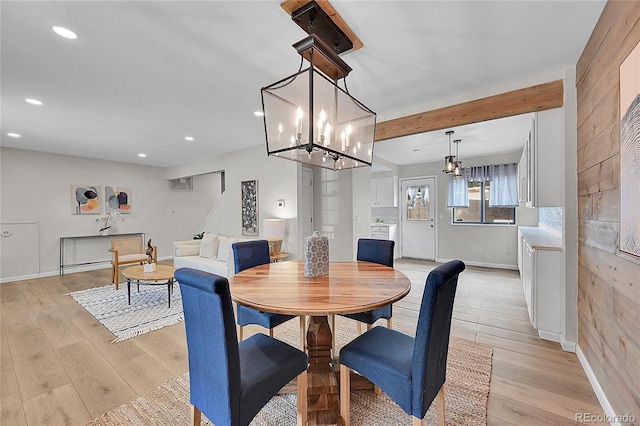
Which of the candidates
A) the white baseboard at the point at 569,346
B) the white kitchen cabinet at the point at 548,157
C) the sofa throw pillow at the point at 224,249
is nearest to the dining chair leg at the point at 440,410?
the white baseboard at the point at 569,346

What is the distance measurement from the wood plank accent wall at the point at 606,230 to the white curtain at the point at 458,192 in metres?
3.95

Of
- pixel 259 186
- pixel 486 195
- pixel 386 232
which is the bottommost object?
pixel 386 232

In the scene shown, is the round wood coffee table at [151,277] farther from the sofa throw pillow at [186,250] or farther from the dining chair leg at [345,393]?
the dining chair leg at [345,393]

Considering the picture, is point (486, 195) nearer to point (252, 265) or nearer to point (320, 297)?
point (252, 265)

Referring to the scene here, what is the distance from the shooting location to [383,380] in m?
1.29

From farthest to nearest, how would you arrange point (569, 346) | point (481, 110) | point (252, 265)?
point (481, 110) → point (252, 265) → point (569, 346)

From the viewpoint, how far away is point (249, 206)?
5188 millimetres

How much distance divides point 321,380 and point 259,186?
3.78 meters

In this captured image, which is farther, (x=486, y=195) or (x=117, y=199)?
(x=117, y=199)

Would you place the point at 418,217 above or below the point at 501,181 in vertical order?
below

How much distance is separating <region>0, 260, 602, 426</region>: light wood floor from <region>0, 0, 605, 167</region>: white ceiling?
2.44m

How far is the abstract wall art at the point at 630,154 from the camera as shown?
121 centimetres

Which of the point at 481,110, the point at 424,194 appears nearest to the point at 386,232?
the point at 424,194

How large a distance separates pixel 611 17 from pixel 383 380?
7.83ft
